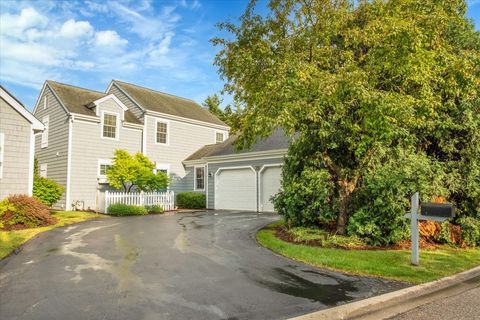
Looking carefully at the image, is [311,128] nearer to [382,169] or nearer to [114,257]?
[382,169]

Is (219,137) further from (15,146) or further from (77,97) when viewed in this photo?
(15,146)

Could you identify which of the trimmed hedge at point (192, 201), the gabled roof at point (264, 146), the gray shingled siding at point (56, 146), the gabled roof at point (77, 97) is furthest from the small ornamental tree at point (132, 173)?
the gabled roof at point (264, 146)

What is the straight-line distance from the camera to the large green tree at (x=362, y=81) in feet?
26.2

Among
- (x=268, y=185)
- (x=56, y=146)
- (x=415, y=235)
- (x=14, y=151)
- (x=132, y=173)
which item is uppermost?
(x=56, y=146)

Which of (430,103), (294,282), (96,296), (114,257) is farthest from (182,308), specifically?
(430,103)

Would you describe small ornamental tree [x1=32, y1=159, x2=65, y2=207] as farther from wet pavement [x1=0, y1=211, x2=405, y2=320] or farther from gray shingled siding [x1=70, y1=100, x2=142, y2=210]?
wet pavement [x1=0, y1=211, x2=405, y2=320]

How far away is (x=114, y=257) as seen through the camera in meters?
7.20

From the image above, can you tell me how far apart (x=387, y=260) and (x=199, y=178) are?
54.4 ft

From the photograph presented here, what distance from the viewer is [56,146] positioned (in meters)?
19.4

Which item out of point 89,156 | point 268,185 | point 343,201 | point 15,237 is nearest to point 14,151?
point 15,237

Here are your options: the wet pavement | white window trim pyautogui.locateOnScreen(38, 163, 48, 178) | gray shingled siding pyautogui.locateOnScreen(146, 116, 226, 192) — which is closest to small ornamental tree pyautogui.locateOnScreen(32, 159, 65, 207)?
white window trim pyautogui.locateOnScreen(38, 163, 48, 178)

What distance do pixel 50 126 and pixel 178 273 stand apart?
18326mm

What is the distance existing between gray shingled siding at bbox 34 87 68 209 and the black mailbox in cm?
1764

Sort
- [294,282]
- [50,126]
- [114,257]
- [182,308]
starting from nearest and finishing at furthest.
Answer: [182,308] → [294,282] → [114,257] → [50,126]
